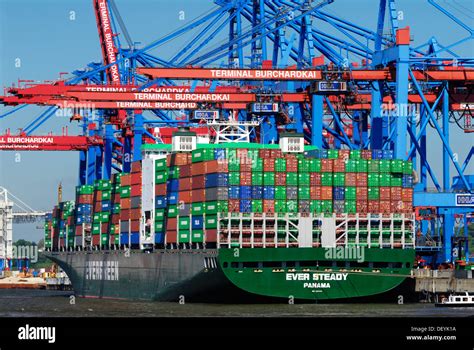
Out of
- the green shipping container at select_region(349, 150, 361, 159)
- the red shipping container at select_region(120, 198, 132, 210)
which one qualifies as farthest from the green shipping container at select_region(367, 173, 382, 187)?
the red shipping container at select_region(120, 198, 132, 210)

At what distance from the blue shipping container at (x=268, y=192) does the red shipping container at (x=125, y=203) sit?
17.8 m

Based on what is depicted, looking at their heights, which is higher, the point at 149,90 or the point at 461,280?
the point at 149,90

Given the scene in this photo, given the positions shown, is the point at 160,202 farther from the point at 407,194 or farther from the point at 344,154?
the point at 407,194

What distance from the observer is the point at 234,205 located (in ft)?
222

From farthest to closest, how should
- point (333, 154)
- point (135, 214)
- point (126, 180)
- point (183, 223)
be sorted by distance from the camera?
point (126, 180)
point (135, 214)
point (183, 223)
point (333, 154)

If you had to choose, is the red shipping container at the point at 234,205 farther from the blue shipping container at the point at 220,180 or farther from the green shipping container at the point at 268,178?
the green shipping container at the point at 268,178

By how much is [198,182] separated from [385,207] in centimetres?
1095

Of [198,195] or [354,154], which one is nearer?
[354,154]

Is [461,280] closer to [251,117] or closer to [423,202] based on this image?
[423,202]

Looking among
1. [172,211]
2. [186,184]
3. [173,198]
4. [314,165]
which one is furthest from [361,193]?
[172,211]

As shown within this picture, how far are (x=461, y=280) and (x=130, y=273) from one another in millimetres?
24701

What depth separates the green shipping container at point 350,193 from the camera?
2712 inches
